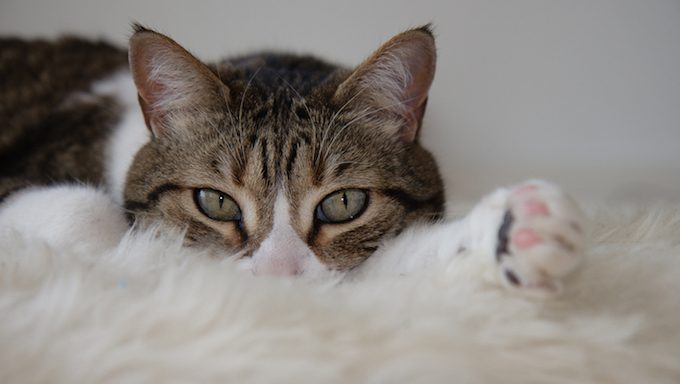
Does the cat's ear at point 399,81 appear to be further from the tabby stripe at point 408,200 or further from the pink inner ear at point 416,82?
the tabby stripe at point 408,200

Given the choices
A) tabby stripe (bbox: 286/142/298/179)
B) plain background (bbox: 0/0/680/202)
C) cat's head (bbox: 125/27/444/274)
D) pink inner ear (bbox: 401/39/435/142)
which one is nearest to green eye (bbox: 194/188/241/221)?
cat's head (bbox: 125/27/444/274)

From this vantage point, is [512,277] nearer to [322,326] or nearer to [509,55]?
[322,326]

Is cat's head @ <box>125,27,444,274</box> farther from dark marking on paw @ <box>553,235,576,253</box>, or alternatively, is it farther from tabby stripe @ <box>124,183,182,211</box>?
dark marking on paw @ <box>553,235,576,253</box>

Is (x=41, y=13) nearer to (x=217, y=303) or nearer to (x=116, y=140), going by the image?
(x=116, y=140)

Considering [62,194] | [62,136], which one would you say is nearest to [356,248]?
[62,194]

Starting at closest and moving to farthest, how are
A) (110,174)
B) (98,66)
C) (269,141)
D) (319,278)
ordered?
1. (319,278)
2. (269,141)
3. (110,174)
4. (98,66)

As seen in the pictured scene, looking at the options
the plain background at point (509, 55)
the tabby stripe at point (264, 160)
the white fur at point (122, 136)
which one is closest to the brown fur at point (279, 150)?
the tabby stripe at point (264, 160)

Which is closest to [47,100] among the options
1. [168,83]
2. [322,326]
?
[168,83]
